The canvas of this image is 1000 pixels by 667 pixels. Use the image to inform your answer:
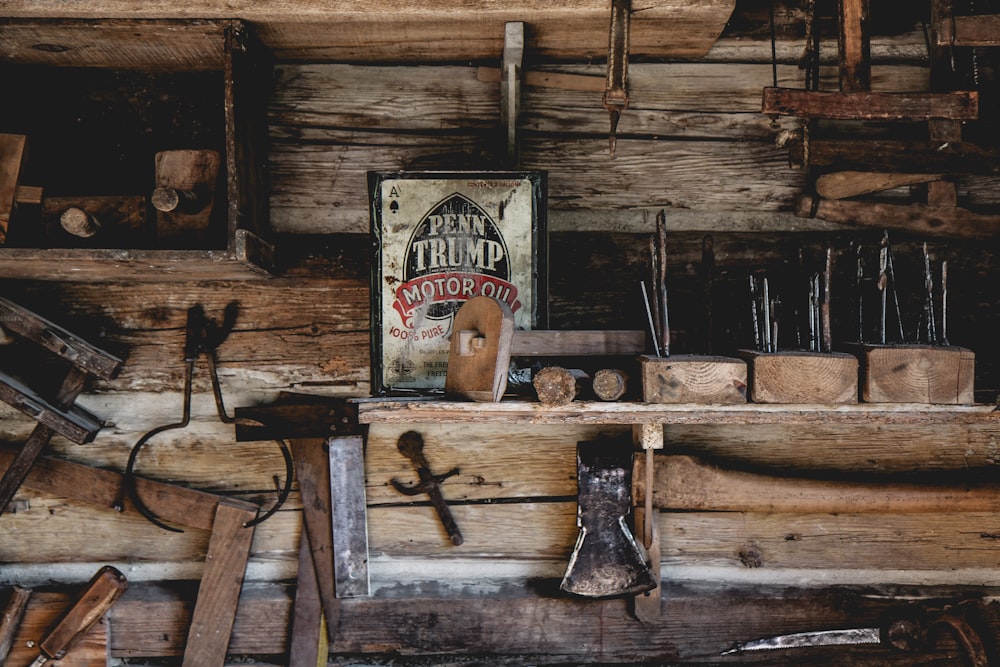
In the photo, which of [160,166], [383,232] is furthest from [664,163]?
[160,166]

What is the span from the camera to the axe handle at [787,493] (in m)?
1.85

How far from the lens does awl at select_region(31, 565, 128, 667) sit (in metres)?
1.89

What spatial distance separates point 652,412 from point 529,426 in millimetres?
583

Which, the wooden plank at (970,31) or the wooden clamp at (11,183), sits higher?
the wooden plank at (970,31)

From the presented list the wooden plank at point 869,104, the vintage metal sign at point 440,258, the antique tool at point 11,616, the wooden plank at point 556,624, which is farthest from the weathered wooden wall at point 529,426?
the wooden plank at point 869,104

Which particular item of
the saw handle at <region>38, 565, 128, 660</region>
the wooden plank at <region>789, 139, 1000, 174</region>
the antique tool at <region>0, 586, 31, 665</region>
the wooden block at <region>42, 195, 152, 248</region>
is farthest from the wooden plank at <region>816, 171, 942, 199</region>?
the antique tool at <region>0, 586, 31, 665</region>

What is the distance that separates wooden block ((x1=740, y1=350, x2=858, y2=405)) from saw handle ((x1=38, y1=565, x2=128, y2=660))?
1.82 m

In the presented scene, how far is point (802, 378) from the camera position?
1.47 meters

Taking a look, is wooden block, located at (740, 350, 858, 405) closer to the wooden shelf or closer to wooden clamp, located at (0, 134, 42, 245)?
the wooden shelf

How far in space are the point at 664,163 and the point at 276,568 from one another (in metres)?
1.70

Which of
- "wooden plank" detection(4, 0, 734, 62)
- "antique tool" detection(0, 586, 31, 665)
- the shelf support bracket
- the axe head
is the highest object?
"wooden plank" detection(4, 0, 734, 62)

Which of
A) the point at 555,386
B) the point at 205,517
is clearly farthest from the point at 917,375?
the point at 205,517

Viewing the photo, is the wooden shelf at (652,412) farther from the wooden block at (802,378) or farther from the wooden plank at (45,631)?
the wooden plank at (45,631)

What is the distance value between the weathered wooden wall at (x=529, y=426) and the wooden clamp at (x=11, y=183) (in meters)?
0.34
